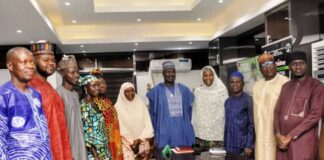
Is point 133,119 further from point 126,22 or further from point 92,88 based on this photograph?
point 126,22

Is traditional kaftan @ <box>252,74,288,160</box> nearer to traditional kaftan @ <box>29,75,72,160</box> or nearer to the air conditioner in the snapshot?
traditional kaftan @ <box>29,75,72,160</box>

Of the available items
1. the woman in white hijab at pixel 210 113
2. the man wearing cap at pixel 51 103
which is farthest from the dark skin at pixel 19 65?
the woman in white hijab at pixel 210 113

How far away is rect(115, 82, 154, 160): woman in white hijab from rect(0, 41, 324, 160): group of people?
0.01 m

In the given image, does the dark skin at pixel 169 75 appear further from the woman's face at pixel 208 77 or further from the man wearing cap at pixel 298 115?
the man wearing cap at pixel 298 115

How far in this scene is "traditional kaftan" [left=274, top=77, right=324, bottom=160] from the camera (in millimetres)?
2752

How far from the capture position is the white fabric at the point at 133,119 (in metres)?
3.77

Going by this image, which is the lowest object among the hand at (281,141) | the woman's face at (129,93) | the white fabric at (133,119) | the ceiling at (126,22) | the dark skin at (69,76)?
the hand at (281,141)

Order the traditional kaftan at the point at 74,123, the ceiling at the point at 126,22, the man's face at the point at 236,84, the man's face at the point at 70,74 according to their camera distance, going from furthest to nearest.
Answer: the ceiling at the point at 126,22 < the man's face at the point at 236,84 < the man's face at the point at 70,74 < the traditional kaftan at the point at 74,123

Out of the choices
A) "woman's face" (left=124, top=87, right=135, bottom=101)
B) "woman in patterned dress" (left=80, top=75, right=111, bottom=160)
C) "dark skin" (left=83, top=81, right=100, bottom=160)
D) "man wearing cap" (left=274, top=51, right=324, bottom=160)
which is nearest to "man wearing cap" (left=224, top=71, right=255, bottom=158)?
"man wearing cap" (left=274, top=51, right=324, bottom=160)

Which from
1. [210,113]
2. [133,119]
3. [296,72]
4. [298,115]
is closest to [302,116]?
[298,115]

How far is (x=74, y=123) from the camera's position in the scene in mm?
2508

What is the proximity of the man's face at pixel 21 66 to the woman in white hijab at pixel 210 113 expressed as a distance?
243 cm

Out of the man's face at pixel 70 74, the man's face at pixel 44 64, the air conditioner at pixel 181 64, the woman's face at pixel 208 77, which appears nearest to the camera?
the man's face at pixel 44 64

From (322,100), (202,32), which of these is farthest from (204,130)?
(202,32)
